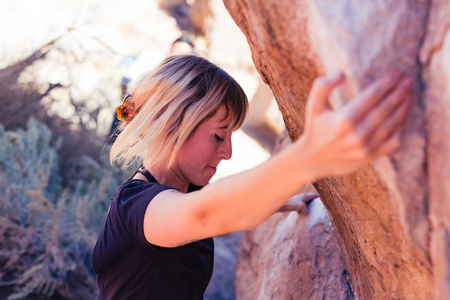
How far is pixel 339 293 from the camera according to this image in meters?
1.59

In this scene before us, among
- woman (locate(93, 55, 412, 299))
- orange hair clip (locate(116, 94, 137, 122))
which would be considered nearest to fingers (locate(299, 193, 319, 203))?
woman (locate(93, 55, 412, 299))

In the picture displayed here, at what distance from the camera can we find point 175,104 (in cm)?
130

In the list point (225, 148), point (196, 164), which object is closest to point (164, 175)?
point (196, 164)

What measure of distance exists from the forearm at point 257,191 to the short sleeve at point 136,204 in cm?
25

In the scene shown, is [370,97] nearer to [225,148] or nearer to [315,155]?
[315,155]

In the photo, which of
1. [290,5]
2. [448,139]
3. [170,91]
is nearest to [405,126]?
[448,139]

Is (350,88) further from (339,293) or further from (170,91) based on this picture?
(339,293)

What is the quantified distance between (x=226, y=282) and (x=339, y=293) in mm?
2402

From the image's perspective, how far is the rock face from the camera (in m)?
0.77

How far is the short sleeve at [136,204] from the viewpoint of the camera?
102cm

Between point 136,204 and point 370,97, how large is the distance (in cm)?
63

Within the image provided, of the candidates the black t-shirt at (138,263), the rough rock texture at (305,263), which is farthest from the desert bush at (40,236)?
the black t-shirt at (138,263)

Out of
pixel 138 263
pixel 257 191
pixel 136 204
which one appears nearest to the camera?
pixel 257 191

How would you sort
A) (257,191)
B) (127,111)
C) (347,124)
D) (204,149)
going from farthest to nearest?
1. (127,111)
2. (204,149)
3. (257,191)
4. (347,124)
